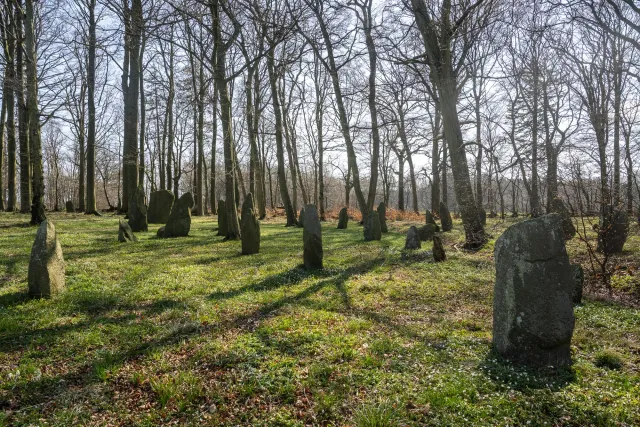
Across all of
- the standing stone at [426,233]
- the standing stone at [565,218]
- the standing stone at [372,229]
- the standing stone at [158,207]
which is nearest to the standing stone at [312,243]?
the standing stone at [372,229]

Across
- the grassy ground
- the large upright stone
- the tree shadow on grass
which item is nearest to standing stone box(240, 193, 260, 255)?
the grassy ground

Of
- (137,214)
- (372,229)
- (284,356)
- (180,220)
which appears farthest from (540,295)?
(137,214)

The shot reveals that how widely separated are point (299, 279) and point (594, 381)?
5481 millimetres

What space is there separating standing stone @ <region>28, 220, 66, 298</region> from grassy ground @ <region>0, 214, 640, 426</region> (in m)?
0.28

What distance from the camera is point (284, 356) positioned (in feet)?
14.3

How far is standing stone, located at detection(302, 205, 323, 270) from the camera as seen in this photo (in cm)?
878

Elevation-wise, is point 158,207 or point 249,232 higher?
point 158,207

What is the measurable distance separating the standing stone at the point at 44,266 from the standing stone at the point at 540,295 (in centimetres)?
717

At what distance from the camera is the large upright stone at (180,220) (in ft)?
44.0

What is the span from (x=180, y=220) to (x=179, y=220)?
0.12ft

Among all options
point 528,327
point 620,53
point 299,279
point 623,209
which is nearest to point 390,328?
point 528,327

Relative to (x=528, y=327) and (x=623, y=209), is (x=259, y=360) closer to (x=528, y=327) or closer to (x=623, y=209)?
(x=528, y=327)

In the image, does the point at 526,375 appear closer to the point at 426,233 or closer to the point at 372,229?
the point at 372,229

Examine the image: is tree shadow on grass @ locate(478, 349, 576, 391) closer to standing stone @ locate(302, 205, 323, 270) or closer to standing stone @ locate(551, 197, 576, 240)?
standing stone @ locate(302, 205, 323, 270)
